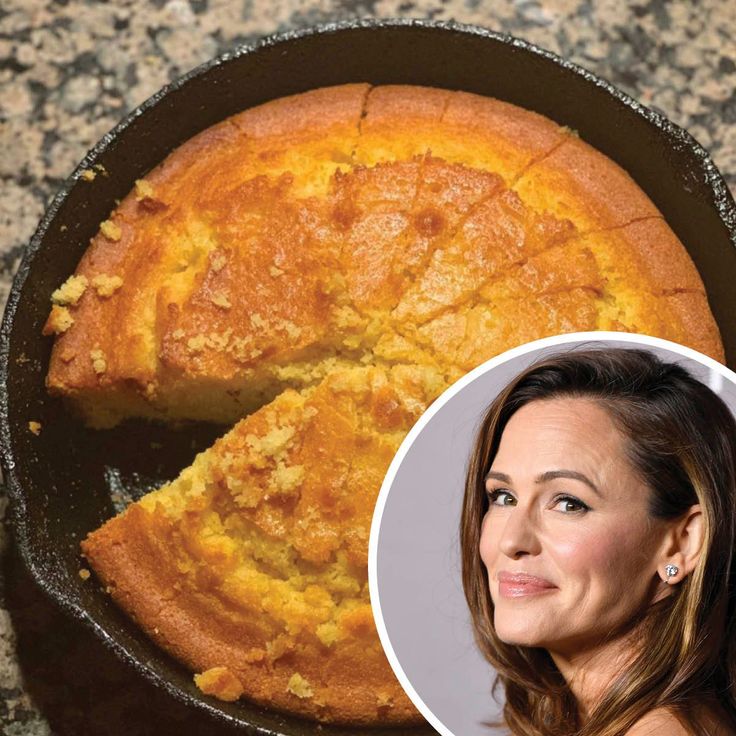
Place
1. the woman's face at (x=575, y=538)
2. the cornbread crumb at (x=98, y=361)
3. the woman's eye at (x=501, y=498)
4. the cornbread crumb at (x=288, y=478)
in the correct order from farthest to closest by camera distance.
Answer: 1. the cornbread crumb at (x=98, y=361)
2. the cornbread crumb at (x=288, y=478)
3. the woman's eye at (x=501, y=498)
4. the woman's face at (x=575, y=538)

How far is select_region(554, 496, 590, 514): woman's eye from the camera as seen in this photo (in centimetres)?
160

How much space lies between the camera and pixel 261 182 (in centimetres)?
230

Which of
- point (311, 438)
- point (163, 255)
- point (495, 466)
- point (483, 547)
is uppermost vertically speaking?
point (163, 255)

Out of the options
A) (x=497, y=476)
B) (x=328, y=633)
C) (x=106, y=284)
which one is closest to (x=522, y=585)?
(x=497, y=476)

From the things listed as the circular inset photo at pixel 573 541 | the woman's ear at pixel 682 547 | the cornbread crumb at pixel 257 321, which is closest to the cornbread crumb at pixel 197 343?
the cornbread crumb at pixel 257 321

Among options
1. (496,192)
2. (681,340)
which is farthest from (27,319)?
(681,340)

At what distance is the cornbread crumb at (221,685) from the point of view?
2.15 meters

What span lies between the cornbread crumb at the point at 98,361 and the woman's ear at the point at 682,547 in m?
1.29

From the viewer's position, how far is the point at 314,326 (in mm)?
2223

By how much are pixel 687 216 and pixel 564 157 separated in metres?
0.32

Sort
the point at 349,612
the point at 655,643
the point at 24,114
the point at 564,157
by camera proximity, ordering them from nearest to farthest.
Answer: the point at 655,643
the point at 349,612
the point at 564,157
the point at 24,114

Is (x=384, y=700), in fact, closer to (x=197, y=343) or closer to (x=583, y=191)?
(x=197, y=343)

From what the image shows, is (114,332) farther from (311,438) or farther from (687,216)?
(687,216)

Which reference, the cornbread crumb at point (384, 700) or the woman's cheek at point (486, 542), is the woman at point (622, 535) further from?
the cornbread crumb at point (384, 700)
